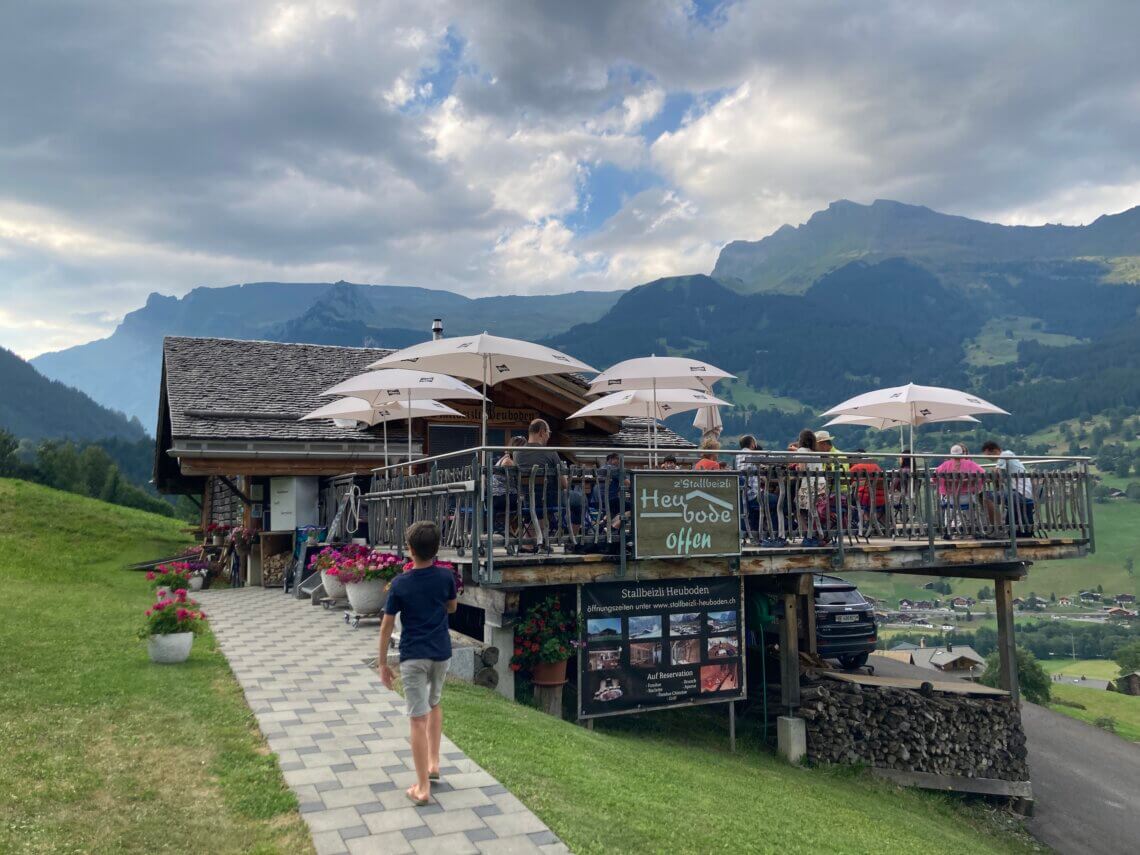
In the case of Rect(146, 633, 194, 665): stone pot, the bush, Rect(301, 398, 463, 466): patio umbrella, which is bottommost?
the bush

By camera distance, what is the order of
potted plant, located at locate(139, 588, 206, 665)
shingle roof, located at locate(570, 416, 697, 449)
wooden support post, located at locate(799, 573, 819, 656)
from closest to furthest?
1. potted plant, located at locate(139, 588, 206, 665)
2. wooden support post, located at locate(799, 573, 819, 656)
3. shingle roof, located at locate(570, 416, 697, 449)

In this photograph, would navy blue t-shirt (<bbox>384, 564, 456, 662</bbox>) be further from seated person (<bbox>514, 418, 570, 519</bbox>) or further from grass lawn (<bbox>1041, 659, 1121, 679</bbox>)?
grass lawn (<bbox>1041, 659, 1121, 679</bbox>)

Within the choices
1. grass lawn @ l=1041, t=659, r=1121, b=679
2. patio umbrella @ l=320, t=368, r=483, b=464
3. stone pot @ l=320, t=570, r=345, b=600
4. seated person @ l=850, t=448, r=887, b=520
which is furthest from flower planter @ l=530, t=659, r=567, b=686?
grass lawn @ l=1041, t=659, r=1121, b=679

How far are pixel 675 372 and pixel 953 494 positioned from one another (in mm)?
4784

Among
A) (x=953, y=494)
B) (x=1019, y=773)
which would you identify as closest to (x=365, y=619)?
(x=953, y=494)

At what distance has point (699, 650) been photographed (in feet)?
36.3

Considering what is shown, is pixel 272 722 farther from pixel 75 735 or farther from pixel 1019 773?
pixel 1019 773

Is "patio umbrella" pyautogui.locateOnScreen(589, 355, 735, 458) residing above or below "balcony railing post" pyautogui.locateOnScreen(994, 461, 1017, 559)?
above

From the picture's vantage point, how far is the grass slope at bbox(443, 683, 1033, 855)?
600cm

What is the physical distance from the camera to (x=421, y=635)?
18.6 ft

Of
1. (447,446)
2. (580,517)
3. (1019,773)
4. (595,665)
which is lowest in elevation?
(1019,773)

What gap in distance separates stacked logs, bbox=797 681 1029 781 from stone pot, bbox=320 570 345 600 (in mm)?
8033

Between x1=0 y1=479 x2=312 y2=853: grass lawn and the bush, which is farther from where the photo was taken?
the bush

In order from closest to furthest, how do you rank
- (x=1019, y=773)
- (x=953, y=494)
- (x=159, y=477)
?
1. (x=953, y=494)
2. (x=1019, y=773)
3. (x=159, y=477)
